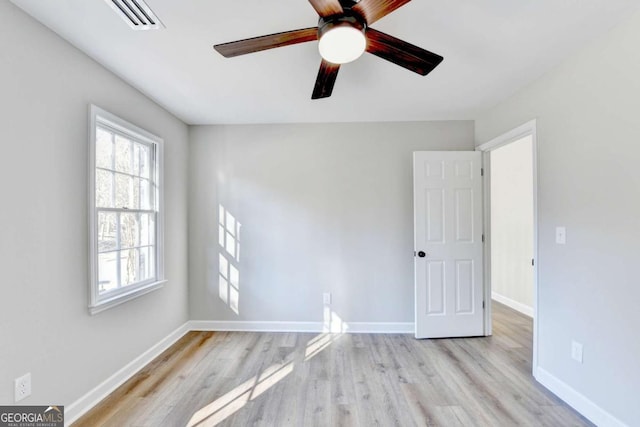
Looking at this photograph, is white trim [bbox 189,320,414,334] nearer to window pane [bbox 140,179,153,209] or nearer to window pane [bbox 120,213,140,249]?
window pane [bbox 120,213,140,249]

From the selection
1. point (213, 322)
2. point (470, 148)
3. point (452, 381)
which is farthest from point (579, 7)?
point (213, 322)

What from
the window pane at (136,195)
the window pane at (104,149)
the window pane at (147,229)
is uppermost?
the window pane at (104,149)

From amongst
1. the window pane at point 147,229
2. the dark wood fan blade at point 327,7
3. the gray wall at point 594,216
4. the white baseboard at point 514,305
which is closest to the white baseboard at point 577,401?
the gray wall at point 594,216

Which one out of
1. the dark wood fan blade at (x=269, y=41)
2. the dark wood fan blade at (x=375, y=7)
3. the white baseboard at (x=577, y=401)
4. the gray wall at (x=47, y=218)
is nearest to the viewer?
the dark wood fan blade at (x=375, y=7)

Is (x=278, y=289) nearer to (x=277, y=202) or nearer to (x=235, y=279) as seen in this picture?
(x=235, y=279)

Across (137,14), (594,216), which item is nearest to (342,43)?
(137,14)

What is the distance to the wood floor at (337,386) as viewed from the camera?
195 cm

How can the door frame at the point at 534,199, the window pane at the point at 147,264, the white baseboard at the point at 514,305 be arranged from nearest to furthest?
the door frame at the point at 534,199 → the window pane at the point at 147,264 → the white baseboard at the point at 514,305

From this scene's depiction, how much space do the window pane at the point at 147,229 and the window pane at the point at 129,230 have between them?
0.21 ft

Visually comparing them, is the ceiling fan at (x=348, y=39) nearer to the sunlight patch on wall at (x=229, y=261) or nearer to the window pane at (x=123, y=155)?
the window pane at (x=123, y=155)

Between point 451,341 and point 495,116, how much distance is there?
240 cm

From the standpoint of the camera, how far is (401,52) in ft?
5.07

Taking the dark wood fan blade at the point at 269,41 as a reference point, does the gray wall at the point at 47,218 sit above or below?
below

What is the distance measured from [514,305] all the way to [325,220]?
10.2 feet
